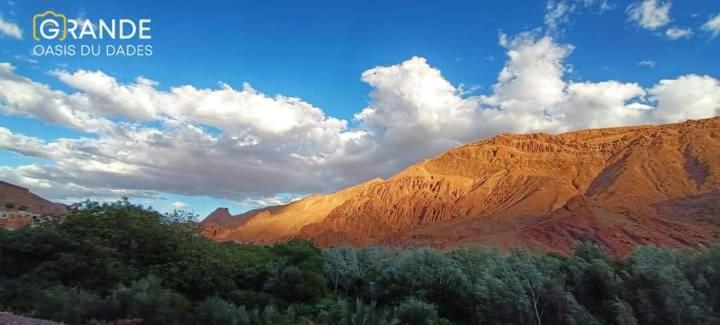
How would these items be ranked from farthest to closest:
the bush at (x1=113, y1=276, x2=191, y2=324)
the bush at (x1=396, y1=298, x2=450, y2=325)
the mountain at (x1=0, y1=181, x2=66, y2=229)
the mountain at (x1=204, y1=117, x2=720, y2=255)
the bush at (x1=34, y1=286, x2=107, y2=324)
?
the mountain at (x1=204, y1=117, x2=720, y2=255), the mountain at (x1=0, y1=181, x2=66, y2=229), the bush at (x1=396, y1=298, x2=450, y2=325), the bush at (x1=113, y1=276, x2=191, y2=324), the bush at (x1=34, y1=286, x2=107, y2=324)

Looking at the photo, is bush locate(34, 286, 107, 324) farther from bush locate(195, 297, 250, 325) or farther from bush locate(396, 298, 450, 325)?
bush locate(396, 298, 450, 325)

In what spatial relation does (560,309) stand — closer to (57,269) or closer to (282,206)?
(57,269)

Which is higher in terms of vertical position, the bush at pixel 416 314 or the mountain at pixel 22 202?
the mountain at pixel 22 202

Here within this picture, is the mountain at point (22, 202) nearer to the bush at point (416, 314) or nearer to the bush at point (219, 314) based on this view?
the bush at point (219, 314)

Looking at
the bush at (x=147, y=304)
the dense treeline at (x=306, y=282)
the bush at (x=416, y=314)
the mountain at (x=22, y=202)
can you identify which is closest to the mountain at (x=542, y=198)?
the mountain at (x=22, y=202)

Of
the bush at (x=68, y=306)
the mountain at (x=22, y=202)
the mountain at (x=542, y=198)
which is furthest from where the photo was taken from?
the mountain at (x=542, y=198)

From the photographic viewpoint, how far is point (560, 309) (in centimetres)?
1620

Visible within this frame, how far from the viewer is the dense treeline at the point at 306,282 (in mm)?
14938

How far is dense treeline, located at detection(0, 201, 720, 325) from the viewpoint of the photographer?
49.0ft

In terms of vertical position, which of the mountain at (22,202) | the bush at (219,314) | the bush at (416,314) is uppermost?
the mountain at (22,202)

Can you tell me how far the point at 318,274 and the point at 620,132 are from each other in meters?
95.0

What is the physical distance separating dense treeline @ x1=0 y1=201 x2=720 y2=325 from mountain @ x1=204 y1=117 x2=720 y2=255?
29.7 metres

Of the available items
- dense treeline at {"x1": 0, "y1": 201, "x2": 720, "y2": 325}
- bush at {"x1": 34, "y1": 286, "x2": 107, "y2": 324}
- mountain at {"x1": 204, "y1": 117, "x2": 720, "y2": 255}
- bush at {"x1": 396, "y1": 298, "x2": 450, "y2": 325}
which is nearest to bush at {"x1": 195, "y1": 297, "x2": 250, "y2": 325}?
dense treeline at {"x1": 0, "y1": 201, "x2": 720, "y2": 325}

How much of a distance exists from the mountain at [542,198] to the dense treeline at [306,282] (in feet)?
97.6
